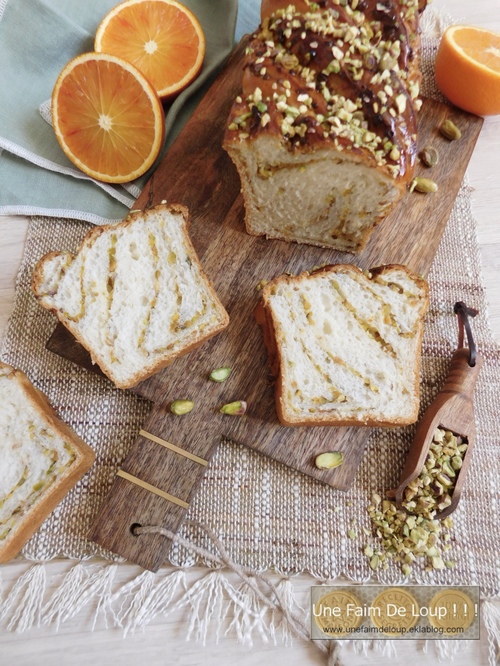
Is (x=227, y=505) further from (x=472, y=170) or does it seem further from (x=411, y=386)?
(x=472, y=170)

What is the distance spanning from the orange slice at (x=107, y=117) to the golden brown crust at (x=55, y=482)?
3.52ft

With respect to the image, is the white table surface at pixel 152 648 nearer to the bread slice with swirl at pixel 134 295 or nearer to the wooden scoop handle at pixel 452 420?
the wooden scoop handle at pixel 452 420

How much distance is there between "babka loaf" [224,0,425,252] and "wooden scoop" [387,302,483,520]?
2.62 feet

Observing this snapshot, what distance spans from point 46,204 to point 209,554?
1.86m

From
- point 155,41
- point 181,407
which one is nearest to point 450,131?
point 155,41

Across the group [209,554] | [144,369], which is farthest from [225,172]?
[209,554]

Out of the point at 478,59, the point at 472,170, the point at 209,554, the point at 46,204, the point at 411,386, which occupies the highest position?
the point at 478,59

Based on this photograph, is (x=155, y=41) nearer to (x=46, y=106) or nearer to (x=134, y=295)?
(x=46, y=106)

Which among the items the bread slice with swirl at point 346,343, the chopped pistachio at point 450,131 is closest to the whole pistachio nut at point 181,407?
the bread slice with swirl at point 346,343

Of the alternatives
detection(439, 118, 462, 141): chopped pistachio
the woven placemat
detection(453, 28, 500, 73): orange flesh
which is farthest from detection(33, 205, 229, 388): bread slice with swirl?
detection(453, 28, 500, 73): orange flesh

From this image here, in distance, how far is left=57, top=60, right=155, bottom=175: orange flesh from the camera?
2.54 m

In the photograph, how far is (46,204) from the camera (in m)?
2.75

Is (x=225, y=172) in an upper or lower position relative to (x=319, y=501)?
upper

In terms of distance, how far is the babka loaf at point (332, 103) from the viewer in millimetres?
2127
